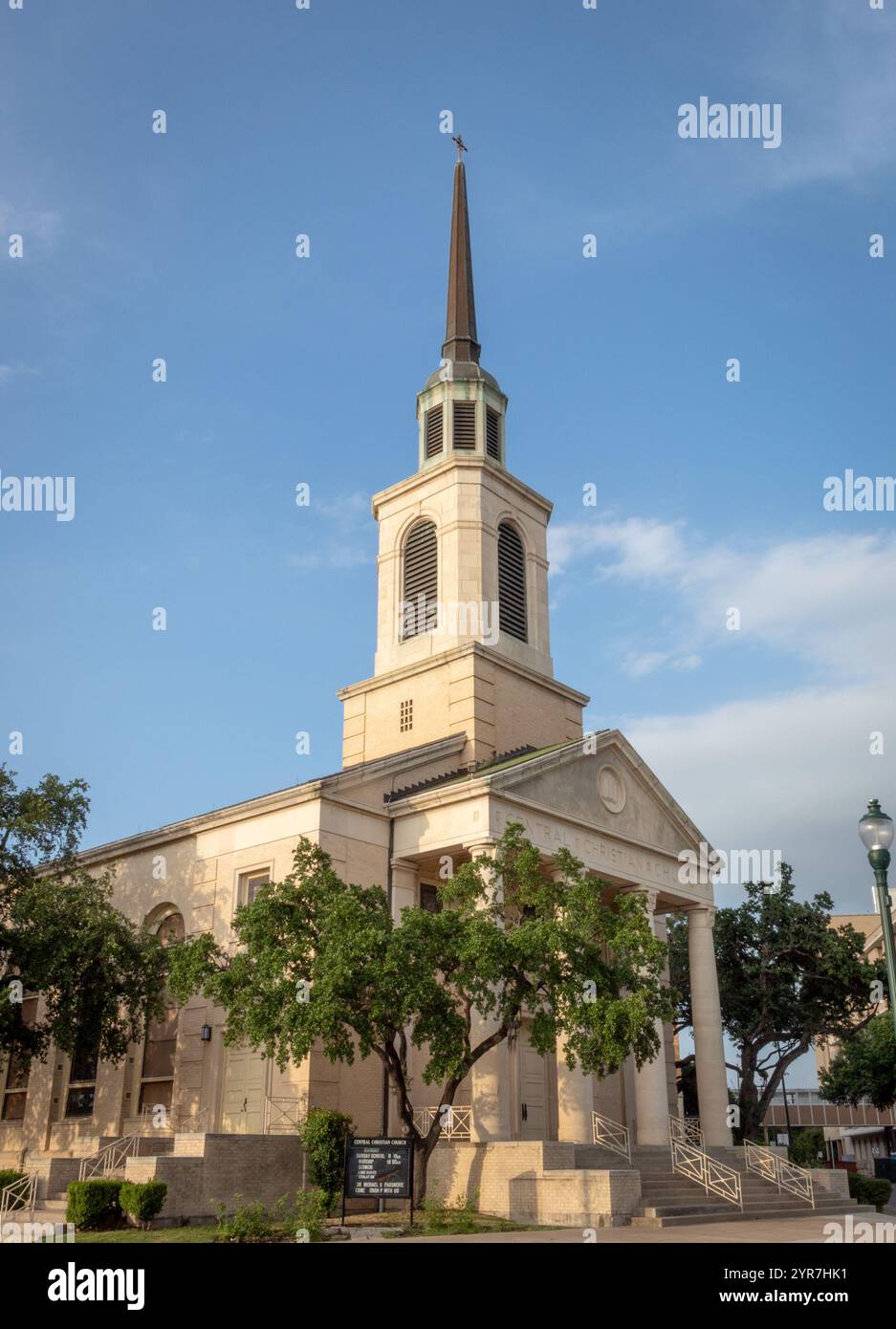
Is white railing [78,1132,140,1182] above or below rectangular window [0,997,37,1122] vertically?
below

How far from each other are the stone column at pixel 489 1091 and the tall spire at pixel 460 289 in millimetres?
24831

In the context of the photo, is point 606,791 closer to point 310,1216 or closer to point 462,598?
point 462,598

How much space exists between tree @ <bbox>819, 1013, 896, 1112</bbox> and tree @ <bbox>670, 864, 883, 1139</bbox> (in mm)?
1413

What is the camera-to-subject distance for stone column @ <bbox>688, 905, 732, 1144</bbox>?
111 ft

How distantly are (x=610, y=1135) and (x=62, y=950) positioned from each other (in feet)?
47.6

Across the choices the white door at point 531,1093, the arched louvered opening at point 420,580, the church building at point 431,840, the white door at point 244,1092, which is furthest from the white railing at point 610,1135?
the arched louvered opening at point 420,580

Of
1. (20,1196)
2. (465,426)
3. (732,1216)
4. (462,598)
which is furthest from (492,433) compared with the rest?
(20,1196)

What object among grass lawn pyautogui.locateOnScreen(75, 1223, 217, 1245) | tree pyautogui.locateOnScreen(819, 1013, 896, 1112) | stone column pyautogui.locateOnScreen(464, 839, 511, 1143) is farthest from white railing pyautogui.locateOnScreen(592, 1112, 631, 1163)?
tree pyautogui.locateOnScreen(819, 1013, 896, 1112)

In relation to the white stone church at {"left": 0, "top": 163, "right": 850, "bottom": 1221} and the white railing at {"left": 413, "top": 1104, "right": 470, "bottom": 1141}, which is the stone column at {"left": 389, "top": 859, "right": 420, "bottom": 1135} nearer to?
the white stone church at {"left": 0, "top": 163, "right": 850, "bottom": 1221}

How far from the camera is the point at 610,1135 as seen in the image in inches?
1177

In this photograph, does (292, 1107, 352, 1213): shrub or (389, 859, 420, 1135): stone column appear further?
(389, 859, 420, 1135): stone column

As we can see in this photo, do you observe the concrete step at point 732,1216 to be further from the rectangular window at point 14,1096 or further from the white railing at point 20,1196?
the rectangular window at point 14,1096
